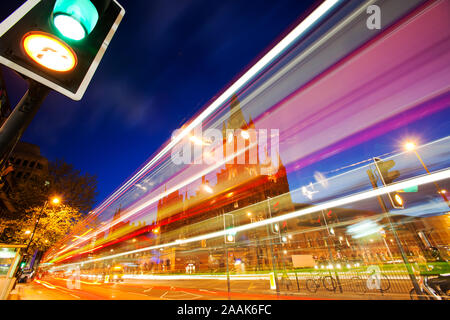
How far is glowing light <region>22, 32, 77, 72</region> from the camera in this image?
1.06 metres

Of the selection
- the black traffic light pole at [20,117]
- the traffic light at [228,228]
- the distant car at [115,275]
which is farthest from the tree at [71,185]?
the black traffic light pole at [20,117]

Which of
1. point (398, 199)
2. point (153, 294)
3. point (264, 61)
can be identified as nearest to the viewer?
point (398, 199)

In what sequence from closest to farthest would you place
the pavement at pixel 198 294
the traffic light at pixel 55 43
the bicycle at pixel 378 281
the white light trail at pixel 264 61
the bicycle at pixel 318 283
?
the traffic light at pixel 55 43 < the white light trail at pixel 264 61 < the bicycle at pixel 378 281 < the pavement at pixel 198 294 < the bicycle at pixel 318 283

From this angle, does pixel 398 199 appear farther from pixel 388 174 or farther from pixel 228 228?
pixel 228 228

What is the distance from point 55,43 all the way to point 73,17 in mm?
190

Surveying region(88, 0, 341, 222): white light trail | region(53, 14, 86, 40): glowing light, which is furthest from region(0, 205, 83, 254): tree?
region(53, 14, 86, 40): glowing light

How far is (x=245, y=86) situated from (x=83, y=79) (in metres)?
6.25

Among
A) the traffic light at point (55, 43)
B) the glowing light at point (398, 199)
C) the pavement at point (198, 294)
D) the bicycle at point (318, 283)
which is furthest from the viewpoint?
the bicycle at point (318, 283)

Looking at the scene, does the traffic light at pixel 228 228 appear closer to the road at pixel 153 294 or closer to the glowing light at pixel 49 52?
the road at pixel 153 294

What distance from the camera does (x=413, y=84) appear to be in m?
6.21

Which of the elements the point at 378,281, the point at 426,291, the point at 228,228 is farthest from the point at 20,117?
the point at 378,281

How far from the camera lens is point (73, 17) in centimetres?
110

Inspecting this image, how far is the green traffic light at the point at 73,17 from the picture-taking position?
1.08 metres
